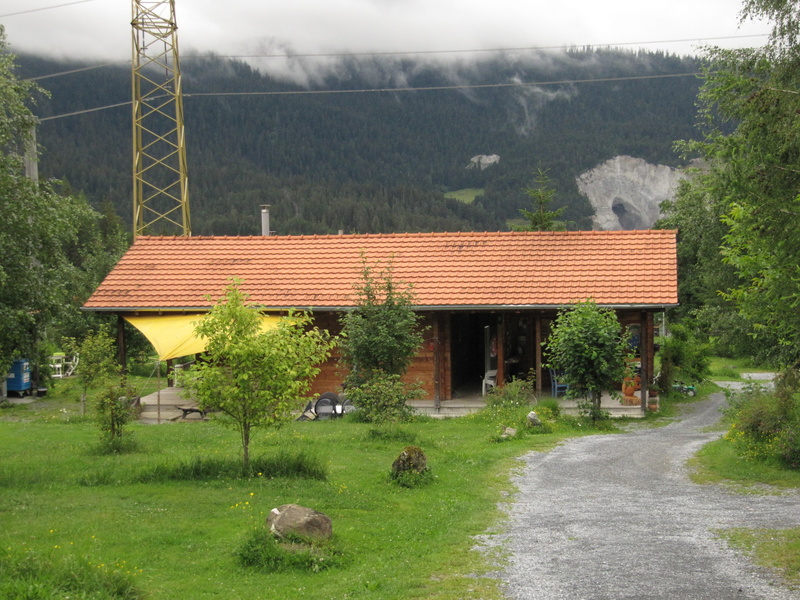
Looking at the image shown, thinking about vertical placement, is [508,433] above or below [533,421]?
below

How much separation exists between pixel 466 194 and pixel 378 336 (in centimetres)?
10889

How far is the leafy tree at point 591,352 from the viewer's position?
1759cm

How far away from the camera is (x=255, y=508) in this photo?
998 cm

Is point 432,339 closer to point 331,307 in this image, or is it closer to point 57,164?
point 331,307

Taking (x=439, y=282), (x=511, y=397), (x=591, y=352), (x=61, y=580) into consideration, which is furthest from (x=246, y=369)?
(x=439, y=282)

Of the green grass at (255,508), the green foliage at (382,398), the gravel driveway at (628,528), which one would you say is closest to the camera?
the gravel driveway at (628,528)

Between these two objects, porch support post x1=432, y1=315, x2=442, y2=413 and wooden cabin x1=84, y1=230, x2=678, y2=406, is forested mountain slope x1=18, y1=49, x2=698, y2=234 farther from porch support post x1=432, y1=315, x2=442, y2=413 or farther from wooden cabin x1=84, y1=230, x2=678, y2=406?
porch support post x1=432, y1=315, x2=442, y2=413

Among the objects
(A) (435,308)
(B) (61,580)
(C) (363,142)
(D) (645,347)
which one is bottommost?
(B) (61,580)

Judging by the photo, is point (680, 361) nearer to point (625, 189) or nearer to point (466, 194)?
point (466, 194)

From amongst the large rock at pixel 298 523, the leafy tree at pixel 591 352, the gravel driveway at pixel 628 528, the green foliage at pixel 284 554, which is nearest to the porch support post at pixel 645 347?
the leafy tree at pixel 591 352

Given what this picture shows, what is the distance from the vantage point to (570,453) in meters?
14.4

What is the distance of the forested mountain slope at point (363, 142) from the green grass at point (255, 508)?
76.8m

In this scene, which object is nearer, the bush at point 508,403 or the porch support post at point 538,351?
the bush at point 508,403

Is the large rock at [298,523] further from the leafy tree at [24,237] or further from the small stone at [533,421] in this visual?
the small stone at [533,421]
